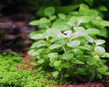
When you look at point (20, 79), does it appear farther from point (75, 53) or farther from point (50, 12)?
point (50, 12)

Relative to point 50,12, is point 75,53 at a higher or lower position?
lower

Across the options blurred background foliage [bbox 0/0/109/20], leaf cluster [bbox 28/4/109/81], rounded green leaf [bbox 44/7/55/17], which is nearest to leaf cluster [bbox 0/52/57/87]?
leaf cluster [bbox 28/4/109/81]

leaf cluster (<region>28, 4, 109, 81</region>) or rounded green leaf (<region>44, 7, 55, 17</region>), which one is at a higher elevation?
rounded green leaf (<region>44, 7, 55, 17</region>)

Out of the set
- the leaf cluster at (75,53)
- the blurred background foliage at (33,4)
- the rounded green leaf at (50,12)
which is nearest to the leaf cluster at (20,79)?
the leaf cluster at (75,53)

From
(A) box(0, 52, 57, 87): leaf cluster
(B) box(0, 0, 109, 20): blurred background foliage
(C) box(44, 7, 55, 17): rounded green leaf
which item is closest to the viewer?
(A) box(0, 52, 57, 87): leaf cluster

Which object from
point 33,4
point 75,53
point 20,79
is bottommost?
point 20,79

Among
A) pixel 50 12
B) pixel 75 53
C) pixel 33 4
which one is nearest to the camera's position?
pixel 75 53

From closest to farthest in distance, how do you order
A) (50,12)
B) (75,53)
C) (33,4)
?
(75,53), (50,12), (33,4)

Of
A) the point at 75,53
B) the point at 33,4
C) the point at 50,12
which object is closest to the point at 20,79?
the point at 75,53

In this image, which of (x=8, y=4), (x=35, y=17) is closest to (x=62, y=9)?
(x=35, y=17)

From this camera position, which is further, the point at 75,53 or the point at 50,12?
the point at 50,12

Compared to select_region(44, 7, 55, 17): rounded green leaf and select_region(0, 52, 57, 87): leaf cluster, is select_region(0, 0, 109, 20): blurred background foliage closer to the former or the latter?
select_region(44, 7, 55, 17): rounded green leaf
